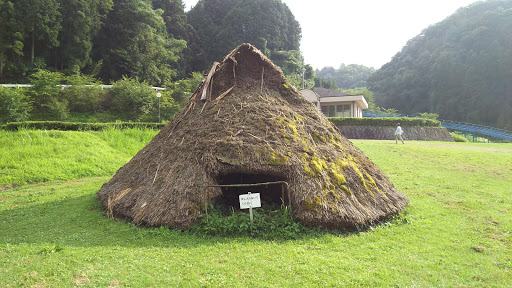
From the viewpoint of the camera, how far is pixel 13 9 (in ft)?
98.6

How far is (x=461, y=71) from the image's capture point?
183ft

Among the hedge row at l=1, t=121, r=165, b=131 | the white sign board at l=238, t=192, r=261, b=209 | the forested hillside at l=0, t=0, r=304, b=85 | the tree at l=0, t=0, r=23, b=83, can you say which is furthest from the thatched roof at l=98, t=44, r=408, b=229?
the forested hillside at l=0, t=0, r=304, b=85

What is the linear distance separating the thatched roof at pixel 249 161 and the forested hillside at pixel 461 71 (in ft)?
192

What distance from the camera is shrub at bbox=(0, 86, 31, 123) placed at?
2045 centimetres

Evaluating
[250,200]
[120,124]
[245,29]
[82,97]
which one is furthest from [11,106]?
[245,29]

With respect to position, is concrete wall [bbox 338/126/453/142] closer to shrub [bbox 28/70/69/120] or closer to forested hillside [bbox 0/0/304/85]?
shrub [bbox 28/70/69/120]

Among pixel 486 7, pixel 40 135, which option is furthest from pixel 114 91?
pixel 486 7

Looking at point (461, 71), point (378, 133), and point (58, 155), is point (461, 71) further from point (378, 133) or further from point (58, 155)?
point (58, 155)

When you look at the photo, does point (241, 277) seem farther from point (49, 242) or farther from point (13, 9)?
point (13, 9)

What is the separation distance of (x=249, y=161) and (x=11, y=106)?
74.0 ft

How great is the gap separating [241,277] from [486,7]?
255ft

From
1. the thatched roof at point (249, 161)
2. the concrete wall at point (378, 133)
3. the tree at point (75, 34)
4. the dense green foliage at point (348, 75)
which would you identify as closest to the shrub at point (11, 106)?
the tree at point (75, 34)

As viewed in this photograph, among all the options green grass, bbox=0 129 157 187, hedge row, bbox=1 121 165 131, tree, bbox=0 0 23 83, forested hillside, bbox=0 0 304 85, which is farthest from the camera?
forested hillside, bbox=0 0 304 85

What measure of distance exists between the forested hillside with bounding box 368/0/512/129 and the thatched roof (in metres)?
58.6
